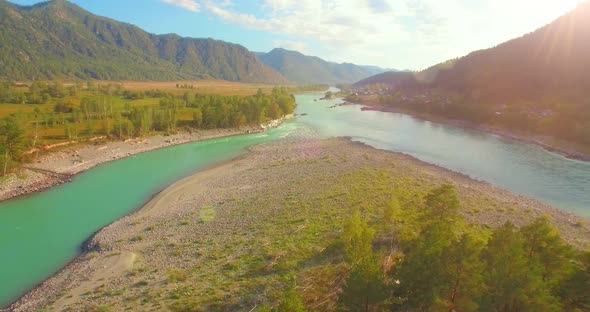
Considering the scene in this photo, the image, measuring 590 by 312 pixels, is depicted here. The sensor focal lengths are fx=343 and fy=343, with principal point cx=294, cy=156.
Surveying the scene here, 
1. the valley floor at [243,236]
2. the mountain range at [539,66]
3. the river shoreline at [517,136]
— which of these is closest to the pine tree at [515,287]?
the valley floor at [243,236]

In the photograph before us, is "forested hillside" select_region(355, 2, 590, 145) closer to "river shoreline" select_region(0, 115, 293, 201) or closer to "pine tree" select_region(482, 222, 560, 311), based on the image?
"pine tree" select_region(482, 222, 560, 311)

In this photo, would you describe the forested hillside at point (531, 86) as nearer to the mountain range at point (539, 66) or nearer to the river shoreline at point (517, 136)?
the mountain range at point (539, 66)

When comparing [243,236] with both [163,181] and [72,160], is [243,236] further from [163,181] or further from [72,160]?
[72,160]

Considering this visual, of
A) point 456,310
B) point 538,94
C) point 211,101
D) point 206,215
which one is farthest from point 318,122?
point 456,310

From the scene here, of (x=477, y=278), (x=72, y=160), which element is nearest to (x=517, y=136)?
(x=477, y=278)

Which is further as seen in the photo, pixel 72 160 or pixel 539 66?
pixel 539 66

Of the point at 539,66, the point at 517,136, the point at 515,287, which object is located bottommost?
the point at 517,136

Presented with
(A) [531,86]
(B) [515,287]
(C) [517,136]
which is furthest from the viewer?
(A) [531,86]
